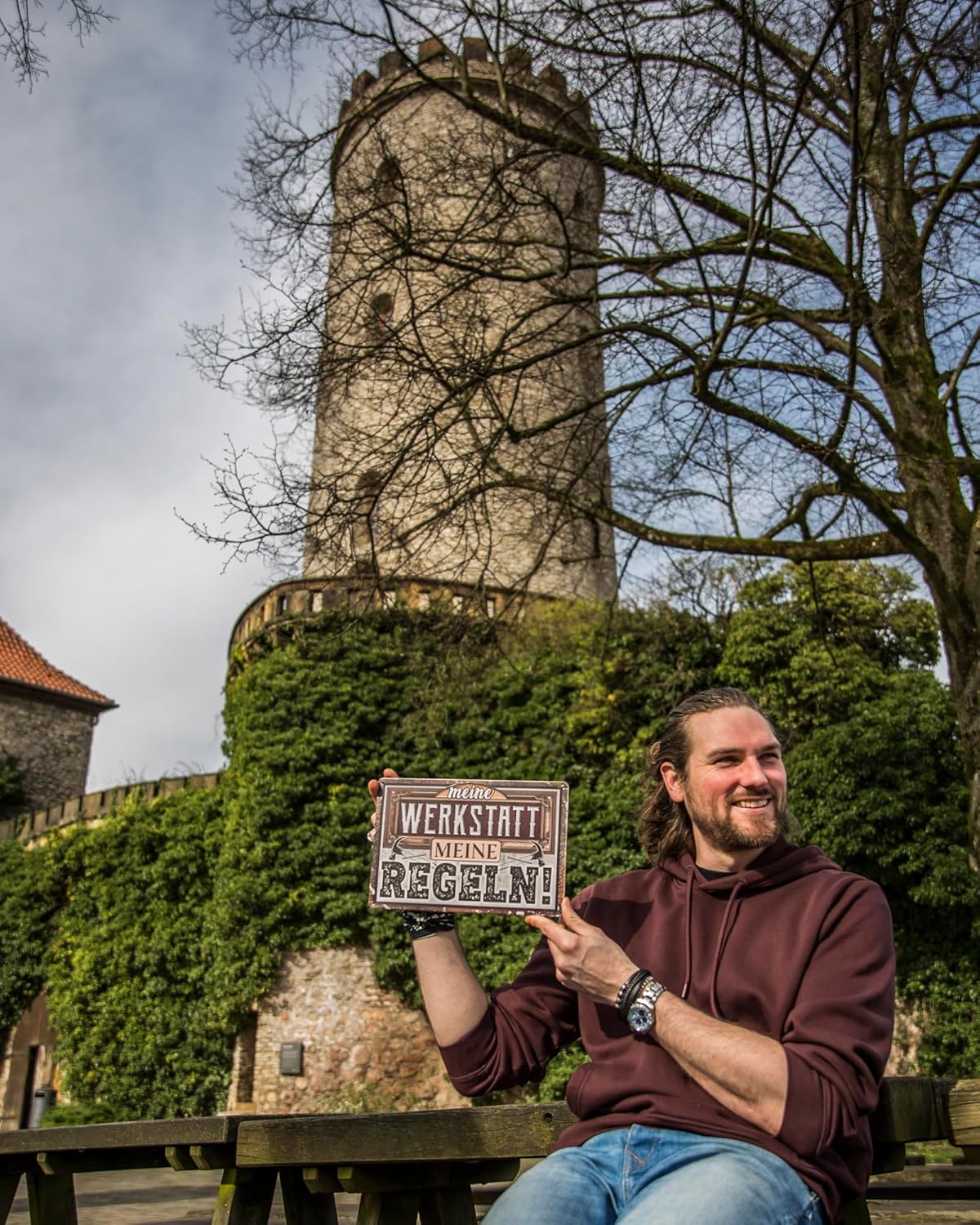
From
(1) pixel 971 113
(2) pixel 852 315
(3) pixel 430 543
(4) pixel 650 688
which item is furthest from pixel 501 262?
(4) pixel 650 688

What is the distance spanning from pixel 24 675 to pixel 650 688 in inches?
760

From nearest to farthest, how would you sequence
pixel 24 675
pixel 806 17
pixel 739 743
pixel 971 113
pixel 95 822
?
pixel 739 743
pixel 806 17
pixel 971 113
pixel 95 822
pixel 24 675

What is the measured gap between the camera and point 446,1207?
2.84 metres

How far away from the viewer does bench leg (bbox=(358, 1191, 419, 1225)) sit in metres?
2.53

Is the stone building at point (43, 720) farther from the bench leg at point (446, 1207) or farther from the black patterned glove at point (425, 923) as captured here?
the black patterned glove at point (425, 923)

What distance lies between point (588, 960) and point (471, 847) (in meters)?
0.38

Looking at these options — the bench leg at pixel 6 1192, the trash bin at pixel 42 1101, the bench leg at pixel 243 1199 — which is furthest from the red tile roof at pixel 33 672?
the bench leg at pixel 243 1199

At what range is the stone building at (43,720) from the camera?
26062 mm

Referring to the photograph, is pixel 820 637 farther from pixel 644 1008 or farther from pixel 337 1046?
pixel 644 1008

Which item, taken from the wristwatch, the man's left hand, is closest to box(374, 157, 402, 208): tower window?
the man's left hand

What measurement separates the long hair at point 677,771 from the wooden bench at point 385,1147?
63cm

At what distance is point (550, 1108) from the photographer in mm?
2535

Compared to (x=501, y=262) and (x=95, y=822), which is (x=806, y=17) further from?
(x=95, y=822)

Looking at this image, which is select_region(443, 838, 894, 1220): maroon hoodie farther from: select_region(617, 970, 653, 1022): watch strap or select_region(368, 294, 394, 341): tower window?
select_region(368, 294, 394, 341): tower window
